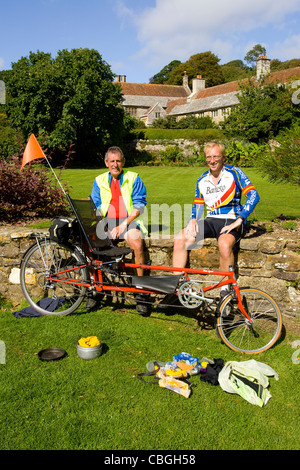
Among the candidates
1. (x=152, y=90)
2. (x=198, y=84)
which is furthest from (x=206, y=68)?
(x=152, y=90)

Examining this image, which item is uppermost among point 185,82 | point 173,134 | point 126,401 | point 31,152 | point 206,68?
point 206,68

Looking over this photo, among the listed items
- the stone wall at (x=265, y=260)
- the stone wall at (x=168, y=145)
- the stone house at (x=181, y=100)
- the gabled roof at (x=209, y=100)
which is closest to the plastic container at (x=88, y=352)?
the stone wall at (x=265, y=260)

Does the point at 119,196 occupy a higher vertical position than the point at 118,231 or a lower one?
higher

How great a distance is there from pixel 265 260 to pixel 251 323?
0.80 metres

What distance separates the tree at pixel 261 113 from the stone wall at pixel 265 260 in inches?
1127

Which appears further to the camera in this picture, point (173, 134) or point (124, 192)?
point (173, 134)

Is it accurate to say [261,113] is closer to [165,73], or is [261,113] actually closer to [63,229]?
[63,229]

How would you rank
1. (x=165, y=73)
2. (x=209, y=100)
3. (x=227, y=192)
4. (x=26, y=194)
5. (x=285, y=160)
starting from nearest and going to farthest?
(x=227, y=192) → (x=285, y=160) → (x=26, y=194) → (x=209, y=100) → (x=165, y=73)

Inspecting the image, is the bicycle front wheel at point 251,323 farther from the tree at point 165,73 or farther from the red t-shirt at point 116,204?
the tree at point 165,73

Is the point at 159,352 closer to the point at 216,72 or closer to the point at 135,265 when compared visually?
the point at 135,265

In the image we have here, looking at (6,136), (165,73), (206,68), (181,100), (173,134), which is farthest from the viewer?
(165,73)

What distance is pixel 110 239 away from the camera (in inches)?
A: 177

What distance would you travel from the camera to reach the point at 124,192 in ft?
15.2

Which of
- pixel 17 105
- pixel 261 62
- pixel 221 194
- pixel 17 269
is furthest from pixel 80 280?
pixel 261 62
